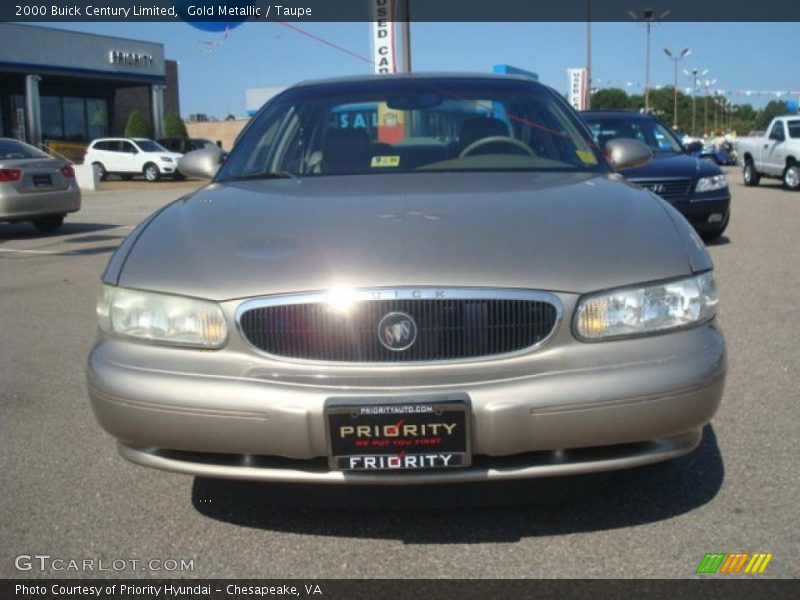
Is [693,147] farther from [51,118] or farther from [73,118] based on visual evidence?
[73,118]

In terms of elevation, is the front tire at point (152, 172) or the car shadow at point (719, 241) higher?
the front tire at point (152, 172)

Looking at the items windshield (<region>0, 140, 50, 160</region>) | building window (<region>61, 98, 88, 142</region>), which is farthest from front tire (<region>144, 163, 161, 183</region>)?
windshield (<region>0, 140, 50, 160</region>)

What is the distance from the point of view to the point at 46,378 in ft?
15.9

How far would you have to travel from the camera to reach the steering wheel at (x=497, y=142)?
391 centimetres

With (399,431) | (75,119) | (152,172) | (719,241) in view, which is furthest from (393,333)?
(75,119)

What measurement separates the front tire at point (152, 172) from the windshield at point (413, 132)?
26.5 metres

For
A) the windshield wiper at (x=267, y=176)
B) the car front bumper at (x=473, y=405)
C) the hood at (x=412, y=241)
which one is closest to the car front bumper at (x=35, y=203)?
the windshield wiper at (x=267, y=176)

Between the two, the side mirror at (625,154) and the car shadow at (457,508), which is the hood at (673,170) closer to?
the side mirror at (625,154)

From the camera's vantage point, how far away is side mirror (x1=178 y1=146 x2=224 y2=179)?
4.20 meters

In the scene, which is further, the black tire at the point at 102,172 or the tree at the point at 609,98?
the tree at the point at 609,98

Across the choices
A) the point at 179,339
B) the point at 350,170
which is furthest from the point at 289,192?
the point at 179,339

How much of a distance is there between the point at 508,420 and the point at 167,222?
147 cm

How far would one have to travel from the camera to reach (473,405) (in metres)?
2.44

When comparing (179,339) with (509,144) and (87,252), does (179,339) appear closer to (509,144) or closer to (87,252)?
(509,144)
